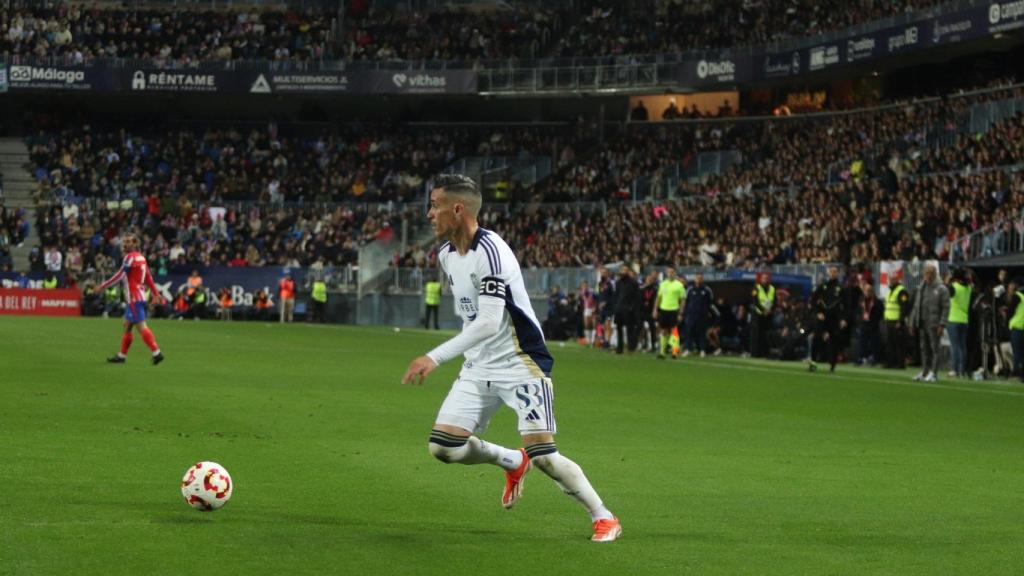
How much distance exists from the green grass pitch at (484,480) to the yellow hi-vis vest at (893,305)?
7084 millimetres

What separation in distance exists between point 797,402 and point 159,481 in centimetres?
1273

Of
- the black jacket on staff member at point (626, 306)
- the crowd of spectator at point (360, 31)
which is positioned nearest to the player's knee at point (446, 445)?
the black jacket on staff member at point (626, 306)

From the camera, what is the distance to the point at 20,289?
185 ft

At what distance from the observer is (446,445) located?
30.9 ft

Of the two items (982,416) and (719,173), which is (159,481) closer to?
(982,416)

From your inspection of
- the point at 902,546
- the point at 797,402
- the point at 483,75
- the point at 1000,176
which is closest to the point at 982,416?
the point at 797,402

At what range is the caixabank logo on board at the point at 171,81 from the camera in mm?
67812

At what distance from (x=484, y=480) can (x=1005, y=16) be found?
37.0m

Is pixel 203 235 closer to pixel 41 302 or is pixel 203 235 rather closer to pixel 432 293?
pixel 41 302

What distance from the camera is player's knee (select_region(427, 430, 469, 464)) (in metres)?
9.40

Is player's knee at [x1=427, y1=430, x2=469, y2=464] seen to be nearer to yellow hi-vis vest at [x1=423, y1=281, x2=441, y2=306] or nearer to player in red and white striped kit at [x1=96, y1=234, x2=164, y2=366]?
player in red and white striped kit at [x1=96, y1=234, x2=164, y2=366]

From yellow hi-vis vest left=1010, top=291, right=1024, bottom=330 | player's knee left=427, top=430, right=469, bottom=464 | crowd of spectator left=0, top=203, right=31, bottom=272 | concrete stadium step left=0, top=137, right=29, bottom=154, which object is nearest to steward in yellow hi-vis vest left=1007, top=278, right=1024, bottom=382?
yellow hi-vis vest left=1010, top=291, right=1024, bottom=330

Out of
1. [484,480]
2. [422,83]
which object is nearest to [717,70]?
[422,83]

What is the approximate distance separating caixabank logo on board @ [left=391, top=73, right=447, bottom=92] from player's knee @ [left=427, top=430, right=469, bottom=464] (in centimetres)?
5920
